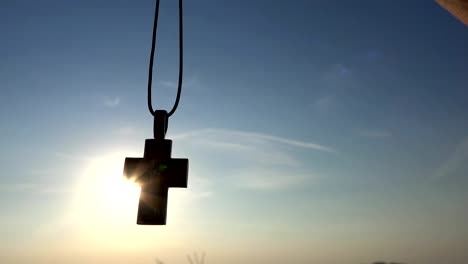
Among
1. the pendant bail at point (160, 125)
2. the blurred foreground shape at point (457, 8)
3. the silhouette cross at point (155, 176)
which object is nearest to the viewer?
the blurred foreground shape at point (457, 8)

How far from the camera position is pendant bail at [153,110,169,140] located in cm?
326

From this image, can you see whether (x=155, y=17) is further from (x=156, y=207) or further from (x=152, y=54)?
(x=156, y=207)

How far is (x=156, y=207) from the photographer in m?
3.07

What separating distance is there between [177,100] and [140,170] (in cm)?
63

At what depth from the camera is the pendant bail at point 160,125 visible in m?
3.26

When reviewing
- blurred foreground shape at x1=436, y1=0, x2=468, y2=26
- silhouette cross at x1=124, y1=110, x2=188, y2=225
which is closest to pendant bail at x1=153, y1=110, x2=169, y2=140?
silhouette cross at x1=124, y1=110, x2=188, y2=225

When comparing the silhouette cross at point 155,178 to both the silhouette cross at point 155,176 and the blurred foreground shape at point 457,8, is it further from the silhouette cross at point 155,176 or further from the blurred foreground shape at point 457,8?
the blurred foreground shape at point 457,8

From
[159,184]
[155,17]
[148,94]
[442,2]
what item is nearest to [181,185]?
[159,184]

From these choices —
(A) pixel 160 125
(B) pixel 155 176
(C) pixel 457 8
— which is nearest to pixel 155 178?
(B) pixel 155 176

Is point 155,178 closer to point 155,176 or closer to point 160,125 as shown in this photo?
point 155,176

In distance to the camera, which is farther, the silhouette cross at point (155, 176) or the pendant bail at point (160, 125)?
the pendant bail at point (160, 125)

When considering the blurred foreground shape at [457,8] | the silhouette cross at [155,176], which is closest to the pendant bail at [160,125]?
the silhouette cross at [155,176]

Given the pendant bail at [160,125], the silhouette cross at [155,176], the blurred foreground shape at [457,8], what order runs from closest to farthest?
1. the blurred foreground shape at [457,8]
2. the silhouette cross at [155,176]
3. the pendant bail at [160,125]

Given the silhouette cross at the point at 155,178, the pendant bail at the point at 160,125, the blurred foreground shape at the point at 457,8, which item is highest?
the blurred foreground shape at the point at 457,8
